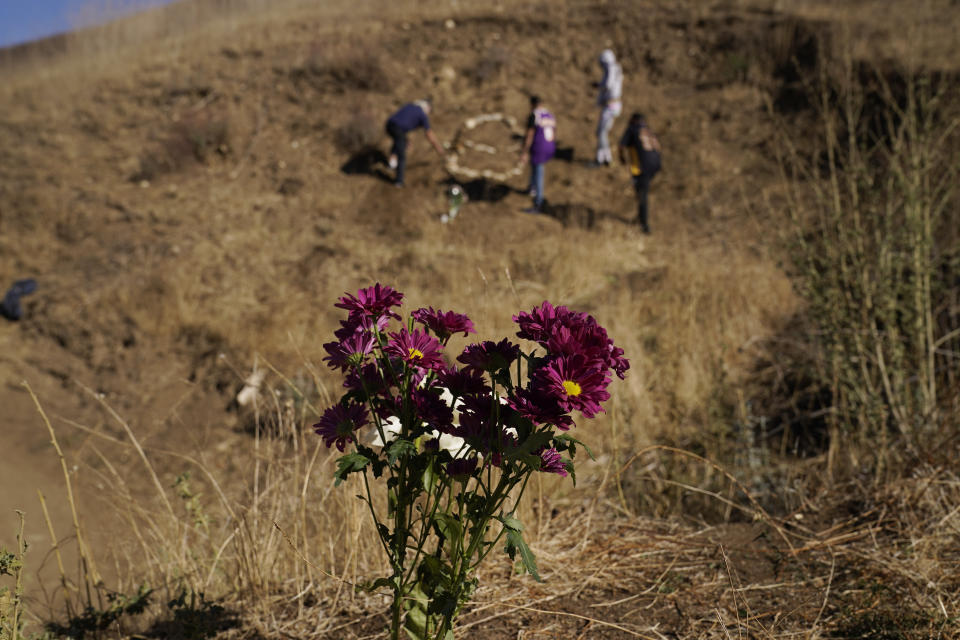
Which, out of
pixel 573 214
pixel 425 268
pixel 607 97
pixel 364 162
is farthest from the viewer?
pixel 364 162

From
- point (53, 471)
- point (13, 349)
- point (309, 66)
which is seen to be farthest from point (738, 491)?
point (309, 66)

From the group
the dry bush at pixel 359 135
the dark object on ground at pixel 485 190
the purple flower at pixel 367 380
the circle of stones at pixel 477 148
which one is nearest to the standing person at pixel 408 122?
the dark object on ground at pixel 485 190

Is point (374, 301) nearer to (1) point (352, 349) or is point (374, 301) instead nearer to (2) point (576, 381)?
(1) point (352, 349)

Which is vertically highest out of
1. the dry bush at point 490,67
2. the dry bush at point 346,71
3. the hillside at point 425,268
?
the dry bush at point 346,71

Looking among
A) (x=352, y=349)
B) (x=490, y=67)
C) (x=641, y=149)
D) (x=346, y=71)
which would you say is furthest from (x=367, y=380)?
(x=346, y=71)

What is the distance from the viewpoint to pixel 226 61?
15898 mm

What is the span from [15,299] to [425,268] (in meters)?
4.97

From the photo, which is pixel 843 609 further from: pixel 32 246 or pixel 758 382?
pixel 32 246

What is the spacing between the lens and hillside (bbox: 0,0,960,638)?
2.19 metres

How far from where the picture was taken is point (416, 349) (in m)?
1.28

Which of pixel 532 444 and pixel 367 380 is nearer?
pixel 532 444

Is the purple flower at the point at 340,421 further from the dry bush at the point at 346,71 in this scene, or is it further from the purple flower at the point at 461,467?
the dry bush at the point at 346,71

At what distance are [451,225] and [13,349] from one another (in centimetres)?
554

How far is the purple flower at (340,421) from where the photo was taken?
4.46ft
